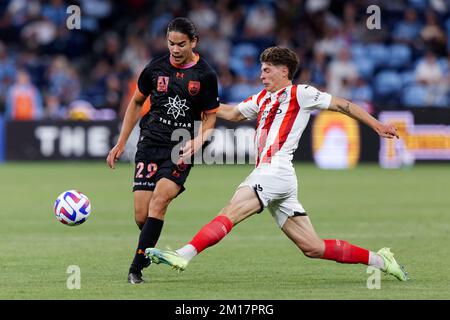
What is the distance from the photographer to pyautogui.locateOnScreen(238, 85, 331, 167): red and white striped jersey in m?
8.59

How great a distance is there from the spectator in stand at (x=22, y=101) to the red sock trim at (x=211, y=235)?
55.4 feet

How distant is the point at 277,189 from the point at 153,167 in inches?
44.0

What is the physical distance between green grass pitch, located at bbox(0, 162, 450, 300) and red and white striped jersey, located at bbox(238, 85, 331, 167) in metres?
1.09

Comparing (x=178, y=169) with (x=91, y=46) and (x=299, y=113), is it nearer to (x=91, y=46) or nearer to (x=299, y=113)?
(x=299, y=113)

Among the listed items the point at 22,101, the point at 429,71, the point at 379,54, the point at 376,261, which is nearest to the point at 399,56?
A: the point at 379,54

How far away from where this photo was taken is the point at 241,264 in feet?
33.2

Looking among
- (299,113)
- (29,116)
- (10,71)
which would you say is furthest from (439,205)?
(10,71)

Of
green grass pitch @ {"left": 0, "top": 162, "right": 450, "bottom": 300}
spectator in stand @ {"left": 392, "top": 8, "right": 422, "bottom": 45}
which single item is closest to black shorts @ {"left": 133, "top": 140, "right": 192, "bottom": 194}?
green grass pitch @ {"left": 0, "top": 162, "right": 450, "bottom": 300}

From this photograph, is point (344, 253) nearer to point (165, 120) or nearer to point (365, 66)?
point (165, 120)

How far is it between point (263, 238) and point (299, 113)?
13.0ft

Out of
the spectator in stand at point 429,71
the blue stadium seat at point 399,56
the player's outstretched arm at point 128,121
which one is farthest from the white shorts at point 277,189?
the blue stadium seat at point 399,56

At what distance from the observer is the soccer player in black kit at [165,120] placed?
8789 millimetres

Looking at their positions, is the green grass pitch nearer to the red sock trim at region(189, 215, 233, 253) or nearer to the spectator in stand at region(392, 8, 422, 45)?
the red sock trim at region(189, 215, 233, 253)

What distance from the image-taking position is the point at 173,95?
8953 millimetres
